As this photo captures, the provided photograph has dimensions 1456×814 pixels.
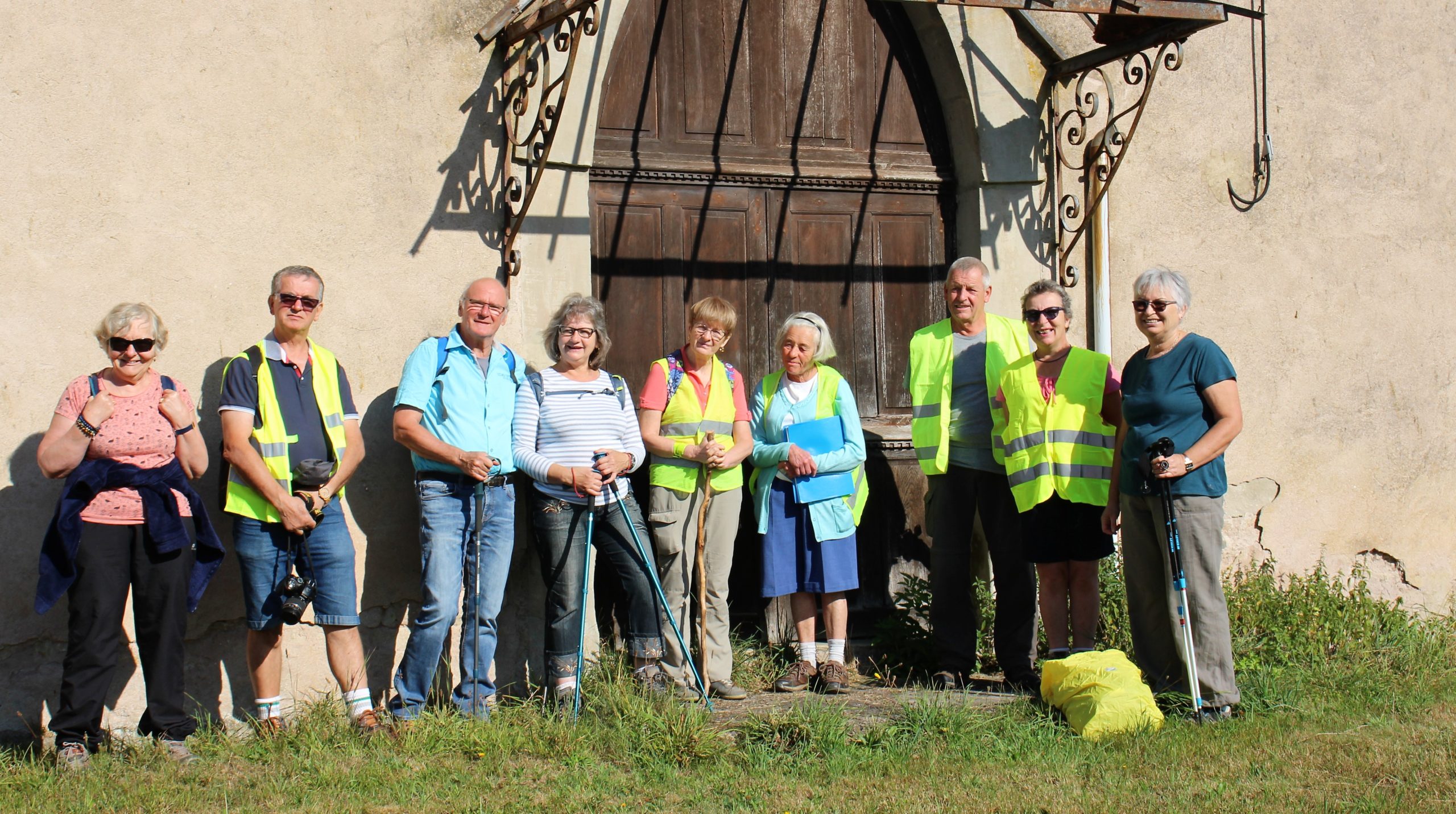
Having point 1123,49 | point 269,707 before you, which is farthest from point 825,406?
point 269,707

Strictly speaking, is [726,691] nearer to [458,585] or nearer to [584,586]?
[584,586]

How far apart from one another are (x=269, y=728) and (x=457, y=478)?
1129mm

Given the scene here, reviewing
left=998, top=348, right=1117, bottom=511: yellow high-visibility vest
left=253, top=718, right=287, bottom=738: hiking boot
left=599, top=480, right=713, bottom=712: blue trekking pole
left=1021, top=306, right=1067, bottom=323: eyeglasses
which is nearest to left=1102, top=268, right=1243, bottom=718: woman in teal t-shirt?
Result: left=998, top=348, right=1117, bottom=511: yellow high-visibility vest

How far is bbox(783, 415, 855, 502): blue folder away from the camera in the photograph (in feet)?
17.5

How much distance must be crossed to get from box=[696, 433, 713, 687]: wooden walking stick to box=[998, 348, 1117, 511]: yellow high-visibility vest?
4.14 ft

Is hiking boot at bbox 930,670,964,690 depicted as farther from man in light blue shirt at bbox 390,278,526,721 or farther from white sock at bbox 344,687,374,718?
white sock at bbox 344,687,374,718

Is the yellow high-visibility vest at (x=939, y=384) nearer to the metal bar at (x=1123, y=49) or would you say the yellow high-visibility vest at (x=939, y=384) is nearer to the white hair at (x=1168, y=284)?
the white hair at (x=1168, y=284)

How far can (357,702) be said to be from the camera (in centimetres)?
468

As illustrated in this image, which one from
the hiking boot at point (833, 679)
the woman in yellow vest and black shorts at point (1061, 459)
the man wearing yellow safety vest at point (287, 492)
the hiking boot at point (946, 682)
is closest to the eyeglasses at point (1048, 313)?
the woman in yellow vest and black shorts at point (1061, 459)

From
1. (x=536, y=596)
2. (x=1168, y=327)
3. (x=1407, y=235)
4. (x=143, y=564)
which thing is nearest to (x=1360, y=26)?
(x=1407, y=235)

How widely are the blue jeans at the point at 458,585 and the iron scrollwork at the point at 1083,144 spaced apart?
307cm

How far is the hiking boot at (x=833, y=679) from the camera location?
523cm

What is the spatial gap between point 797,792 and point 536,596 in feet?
5.77

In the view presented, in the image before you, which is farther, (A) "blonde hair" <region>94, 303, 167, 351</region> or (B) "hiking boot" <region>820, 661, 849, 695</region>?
(B) "hiking boot" <region>820, 661, 849, 695</region>
